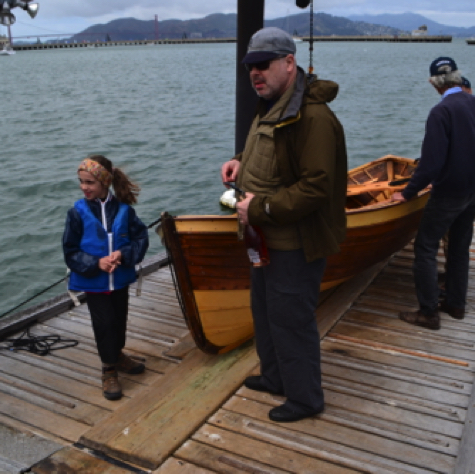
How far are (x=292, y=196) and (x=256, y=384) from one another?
4.49 feet

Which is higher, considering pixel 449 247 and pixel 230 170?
pixel 230 170

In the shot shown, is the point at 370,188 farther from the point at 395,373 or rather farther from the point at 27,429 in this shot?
the point at 27,429

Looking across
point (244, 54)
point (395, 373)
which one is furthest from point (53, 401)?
point (244, 54)

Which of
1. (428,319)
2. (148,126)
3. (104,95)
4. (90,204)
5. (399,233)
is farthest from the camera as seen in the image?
(104,95)

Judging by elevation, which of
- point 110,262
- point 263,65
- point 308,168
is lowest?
point 110,262

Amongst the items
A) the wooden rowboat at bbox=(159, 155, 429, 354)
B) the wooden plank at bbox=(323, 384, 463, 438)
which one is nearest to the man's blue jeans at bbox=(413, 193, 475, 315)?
the wooden rowboat at bbox=(159, 155, 429, 354)

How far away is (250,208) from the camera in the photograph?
9.29 ft

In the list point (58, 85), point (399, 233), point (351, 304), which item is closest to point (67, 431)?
point (351, 304)

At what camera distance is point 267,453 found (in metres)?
3.02

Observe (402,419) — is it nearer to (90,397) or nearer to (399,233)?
(90,397)

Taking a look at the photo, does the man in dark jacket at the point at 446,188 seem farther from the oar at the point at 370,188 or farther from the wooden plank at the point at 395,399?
the oar at the point at 370,188

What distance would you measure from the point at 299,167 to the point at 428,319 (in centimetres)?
227

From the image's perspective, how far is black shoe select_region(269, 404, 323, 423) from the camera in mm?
3252

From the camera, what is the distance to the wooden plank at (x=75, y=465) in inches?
118
